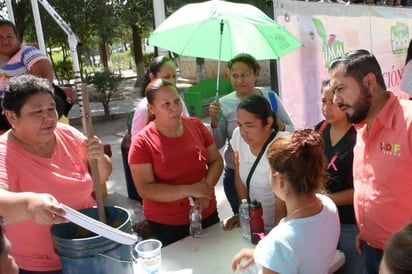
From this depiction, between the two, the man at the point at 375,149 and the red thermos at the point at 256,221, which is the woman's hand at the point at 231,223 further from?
the man at the point at 375,149

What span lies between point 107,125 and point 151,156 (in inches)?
337

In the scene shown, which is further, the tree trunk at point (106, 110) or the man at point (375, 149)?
the tree trunk at point (106, 110)

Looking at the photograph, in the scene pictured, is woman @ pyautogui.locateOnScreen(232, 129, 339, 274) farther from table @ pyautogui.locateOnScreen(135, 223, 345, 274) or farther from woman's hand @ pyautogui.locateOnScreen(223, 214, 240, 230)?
woman's hand @ pyautogui.locateOnScreen(223, 214, 240, 230)

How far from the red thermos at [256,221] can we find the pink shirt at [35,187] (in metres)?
0.84

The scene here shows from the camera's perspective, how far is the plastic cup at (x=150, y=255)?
1.75 meters

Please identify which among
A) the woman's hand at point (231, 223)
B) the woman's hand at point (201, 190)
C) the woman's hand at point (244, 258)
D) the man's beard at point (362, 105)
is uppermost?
the man's beard at point (362, 105)

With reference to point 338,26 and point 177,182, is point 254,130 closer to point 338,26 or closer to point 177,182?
point 177,182

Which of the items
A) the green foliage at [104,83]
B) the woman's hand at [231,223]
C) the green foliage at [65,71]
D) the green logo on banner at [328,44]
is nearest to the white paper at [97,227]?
the woman's hand at [231,223]

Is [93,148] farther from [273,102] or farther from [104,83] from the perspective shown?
[104,83]

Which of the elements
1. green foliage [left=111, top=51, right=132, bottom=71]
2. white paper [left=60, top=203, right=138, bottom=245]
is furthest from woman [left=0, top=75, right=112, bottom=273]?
green foliage [left=111, top=51, right=132, bottom=71]

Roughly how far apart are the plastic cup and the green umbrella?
5.45 feet

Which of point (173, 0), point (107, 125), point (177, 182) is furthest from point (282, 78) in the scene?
point (173, 0)

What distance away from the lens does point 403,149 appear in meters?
1.72

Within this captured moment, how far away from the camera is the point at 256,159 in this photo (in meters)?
2.21
